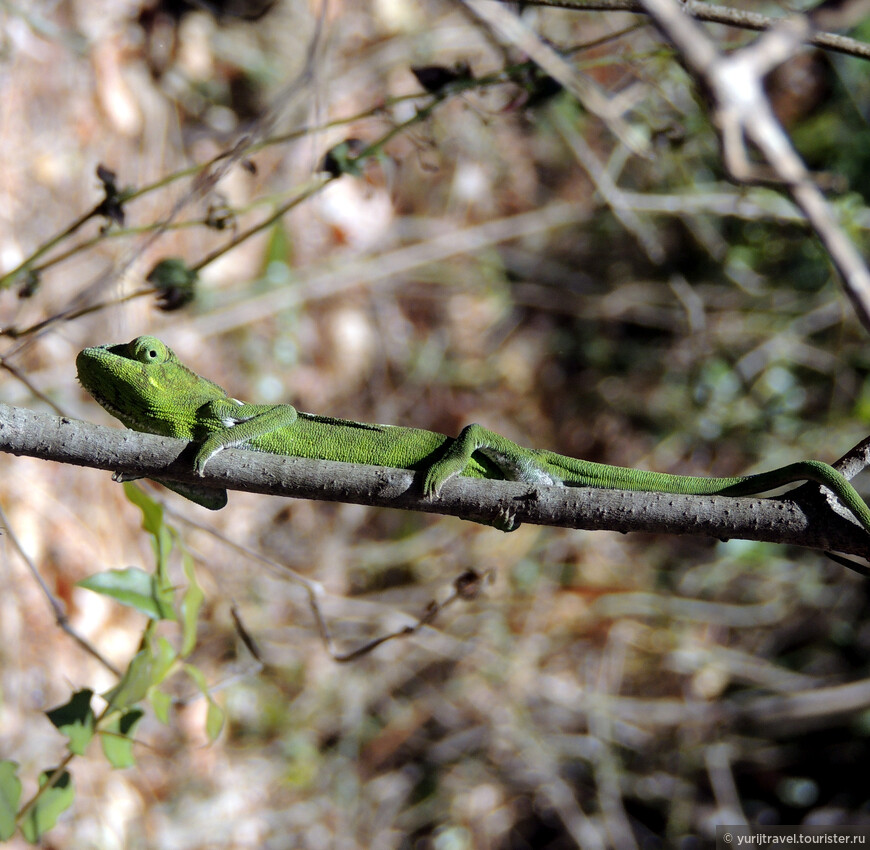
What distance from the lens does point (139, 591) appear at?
98.0 inches

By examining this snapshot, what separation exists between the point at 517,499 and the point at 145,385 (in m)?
1.45

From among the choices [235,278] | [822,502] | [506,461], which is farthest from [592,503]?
[235,278]

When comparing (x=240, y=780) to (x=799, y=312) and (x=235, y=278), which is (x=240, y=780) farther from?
(x=799, y=312)

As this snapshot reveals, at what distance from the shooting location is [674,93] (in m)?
Answer: 6.94

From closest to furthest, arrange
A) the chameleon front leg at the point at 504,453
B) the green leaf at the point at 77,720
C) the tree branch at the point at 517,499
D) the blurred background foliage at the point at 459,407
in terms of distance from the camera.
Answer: the tree branch at the point at 517,499 < the green leaf at the point at 77,720 < the chameleon front leg at the point at 504,453 < the blurred background foliage at the point at 459,407

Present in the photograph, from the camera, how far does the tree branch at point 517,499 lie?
2.08m

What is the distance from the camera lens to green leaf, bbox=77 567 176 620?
95.4 inches

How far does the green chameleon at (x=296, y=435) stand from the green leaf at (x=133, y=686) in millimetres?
675

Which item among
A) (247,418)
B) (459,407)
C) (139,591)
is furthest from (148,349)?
(459,407)

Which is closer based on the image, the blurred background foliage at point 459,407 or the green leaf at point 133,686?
the green leaf at point 133,686

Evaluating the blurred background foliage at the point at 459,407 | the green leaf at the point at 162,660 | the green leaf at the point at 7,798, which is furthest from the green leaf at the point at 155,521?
the blurred background foliage at the point at 459,407

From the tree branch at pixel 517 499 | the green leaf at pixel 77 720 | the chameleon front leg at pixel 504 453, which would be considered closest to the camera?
the tree branch at pixel 517 499

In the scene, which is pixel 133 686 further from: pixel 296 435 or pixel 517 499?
pixel 517 499

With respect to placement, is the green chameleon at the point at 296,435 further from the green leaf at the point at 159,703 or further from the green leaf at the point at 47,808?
the green leaf at the point at 47,808
